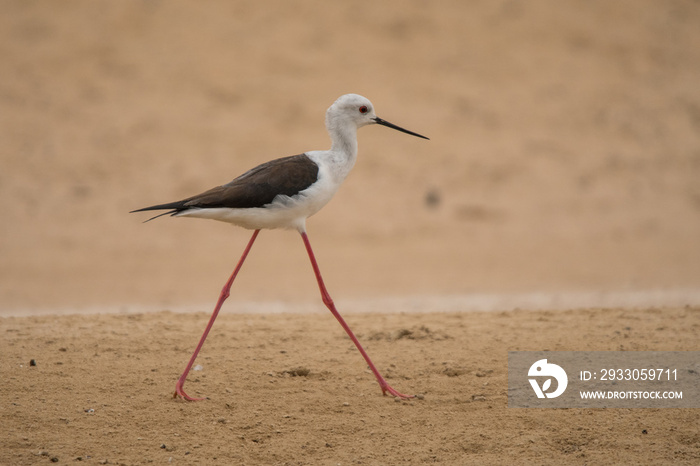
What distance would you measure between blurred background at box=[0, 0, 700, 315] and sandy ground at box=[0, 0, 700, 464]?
2.7 inches

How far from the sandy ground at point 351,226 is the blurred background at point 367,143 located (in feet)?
0.23

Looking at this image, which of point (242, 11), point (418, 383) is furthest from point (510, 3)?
point (418, 383)

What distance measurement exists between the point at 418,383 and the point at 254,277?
9.46m

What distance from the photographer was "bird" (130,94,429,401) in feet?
18.0

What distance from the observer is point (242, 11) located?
22219 mm

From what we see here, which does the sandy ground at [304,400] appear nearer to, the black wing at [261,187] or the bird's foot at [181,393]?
the bird's foot at [181,393]

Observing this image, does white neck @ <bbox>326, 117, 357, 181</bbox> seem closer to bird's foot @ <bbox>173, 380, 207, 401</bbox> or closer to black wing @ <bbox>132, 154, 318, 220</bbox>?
black wing @ <bbox>132, 154, 318, 220</bbox>

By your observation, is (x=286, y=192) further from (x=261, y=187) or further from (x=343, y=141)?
(x=343, y=141)

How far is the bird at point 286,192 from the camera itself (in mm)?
5477

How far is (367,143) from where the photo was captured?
780 inches

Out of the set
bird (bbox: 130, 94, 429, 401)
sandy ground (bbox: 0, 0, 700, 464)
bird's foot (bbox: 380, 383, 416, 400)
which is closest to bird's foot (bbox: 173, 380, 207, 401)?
bird (bbox: 130, 94, 429, 401)

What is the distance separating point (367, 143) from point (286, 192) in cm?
1438

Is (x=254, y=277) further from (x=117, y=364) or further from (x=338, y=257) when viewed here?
(x=117, y=364)

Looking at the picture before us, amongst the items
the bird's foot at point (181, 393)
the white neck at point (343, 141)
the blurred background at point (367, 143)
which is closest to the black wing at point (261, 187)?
the white neck at point (343, 141)
